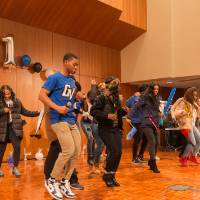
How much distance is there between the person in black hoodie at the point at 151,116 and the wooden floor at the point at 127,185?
0.34 meters

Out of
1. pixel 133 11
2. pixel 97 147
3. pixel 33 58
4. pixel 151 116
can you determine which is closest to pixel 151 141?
pixel 151 116

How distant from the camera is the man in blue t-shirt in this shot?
123 inches

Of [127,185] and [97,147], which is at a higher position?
[97,147]

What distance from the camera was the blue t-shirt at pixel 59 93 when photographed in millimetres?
3201

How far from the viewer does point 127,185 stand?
4000mm

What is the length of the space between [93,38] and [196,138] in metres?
5.17

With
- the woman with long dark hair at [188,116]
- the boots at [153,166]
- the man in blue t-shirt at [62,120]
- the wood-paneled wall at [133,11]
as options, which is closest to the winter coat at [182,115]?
the woman with long dark hair at [188,116]

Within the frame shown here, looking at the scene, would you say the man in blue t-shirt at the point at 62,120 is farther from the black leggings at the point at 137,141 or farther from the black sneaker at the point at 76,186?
the black leggings at the point at 137,141

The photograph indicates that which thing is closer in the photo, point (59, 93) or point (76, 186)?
point (59, 93)

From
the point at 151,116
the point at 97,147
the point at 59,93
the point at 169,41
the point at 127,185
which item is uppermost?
the point at 169,41

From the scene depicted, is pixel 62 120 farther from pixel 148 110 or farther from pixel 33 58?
pixel 33 58

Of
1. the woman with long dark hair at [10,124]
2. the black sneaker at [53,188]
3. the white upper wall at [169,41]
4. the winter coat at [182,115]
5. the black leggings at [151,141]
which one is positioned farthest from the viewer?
the white upper wall at [169,41]

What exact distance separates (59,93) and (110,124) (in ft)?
2.98

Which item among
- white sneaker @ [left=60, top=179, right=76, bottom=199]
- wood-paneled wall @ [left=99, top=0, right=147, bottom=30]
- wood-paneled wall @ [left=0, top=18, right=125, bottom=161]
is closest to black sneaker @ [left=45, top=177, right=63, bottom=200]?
white sneaker @ [left=60, top=179, right=76, bottom=199]
